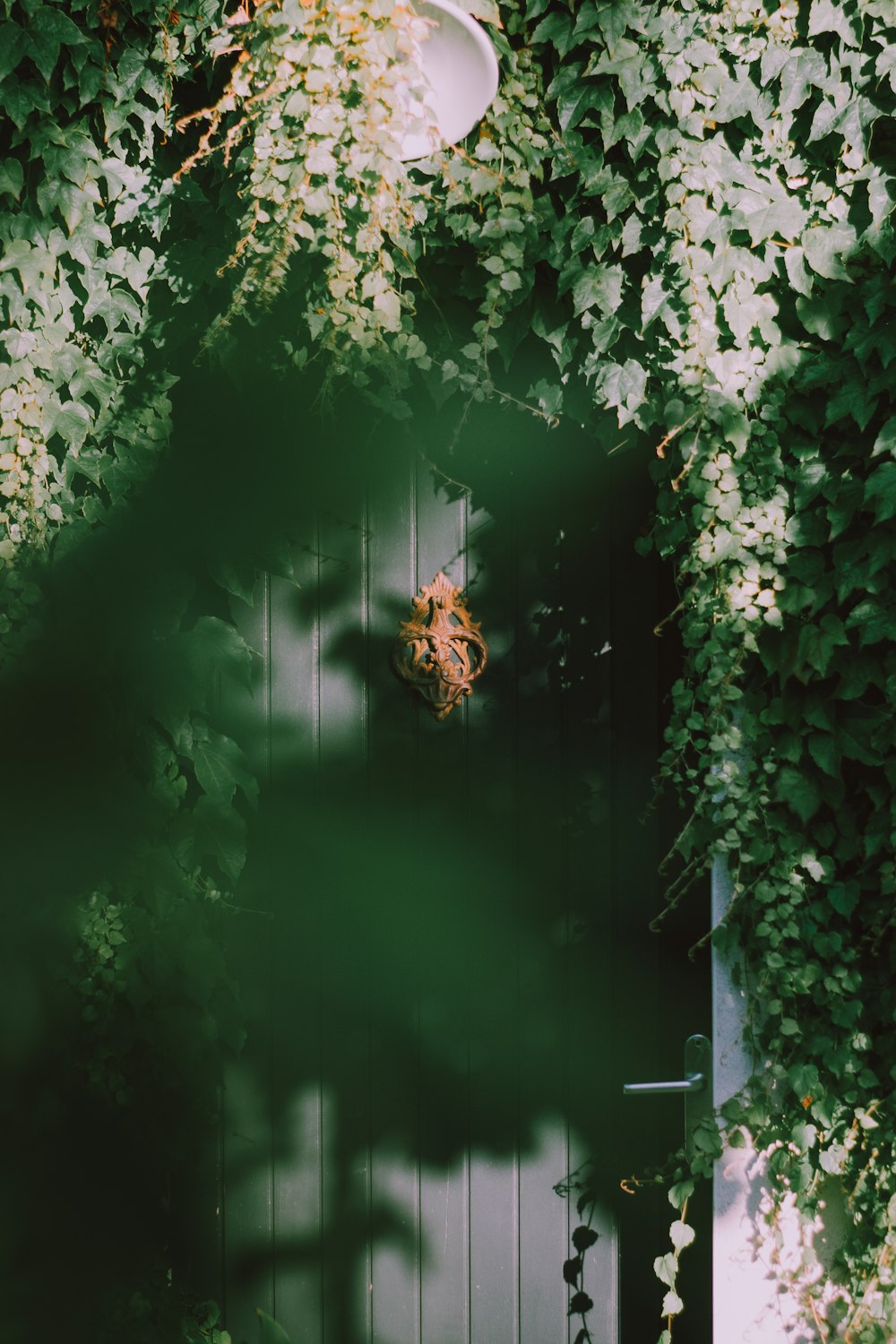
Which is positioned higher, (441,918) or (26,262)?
(26,262)

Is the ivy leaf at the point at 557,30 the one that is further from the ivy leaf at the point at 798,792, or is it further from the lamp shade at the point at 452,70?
the ivy leaf at the point at 798,792

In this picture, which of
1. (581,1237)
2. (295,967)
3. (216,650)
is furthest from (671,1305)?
(216,650)

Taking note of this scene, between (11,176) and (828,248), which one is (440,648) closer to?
(828,248)

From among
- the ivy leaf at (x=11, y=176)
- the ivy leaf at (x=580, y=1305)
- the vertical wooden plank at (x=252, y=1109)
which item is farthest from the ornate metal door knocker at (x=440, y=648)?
the ivy leaf at (x=580, y=1305)

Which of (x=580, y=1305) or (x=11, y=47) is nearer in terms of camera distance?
(x=11, y=47)

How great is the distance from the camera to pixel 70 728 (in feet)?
6.02

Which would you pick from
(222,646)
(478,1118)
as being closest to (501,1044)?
(478,1118)

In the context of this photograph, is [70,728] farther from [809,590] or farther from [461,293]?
[809,590]

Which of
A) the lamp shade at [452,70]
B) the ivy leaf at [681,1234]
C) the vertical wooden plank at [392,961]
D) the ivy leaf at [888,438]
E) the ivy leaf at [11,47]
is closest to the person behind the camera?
the lamp shade at [452,70]

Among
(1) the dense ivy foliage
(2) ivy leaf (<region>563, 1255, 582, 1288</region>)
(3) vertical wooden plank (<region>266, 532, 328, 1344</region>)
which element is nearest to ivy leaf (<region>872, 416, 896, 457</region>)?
(1) the dense ivy foliage

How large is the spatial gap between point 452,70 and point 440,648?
41.2 inches

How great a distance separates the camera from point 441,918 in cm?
201

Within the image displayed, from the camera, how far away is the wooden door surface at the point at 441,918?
77.3 inches

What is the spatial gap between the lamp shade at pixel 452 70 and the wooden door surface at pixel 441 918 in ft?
1.87
